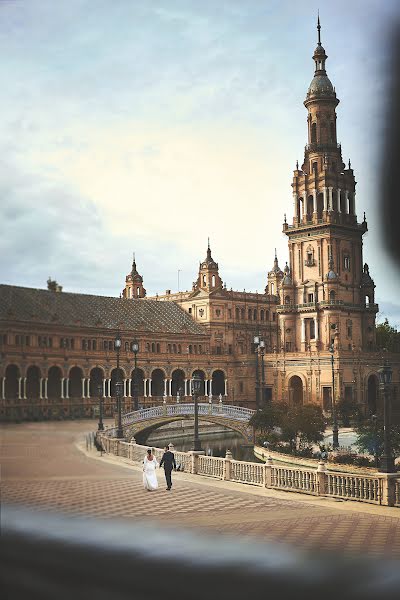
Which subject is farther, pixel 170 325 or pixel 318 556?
pixel 170 325

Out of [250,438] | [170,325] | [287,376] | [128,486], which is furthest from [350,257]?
[128,486]

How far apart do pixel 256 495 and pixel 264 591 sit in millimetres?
13920

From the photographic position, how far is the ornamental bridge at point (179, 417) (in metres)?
38.1

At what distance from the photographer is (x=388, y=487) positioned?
52.8ft

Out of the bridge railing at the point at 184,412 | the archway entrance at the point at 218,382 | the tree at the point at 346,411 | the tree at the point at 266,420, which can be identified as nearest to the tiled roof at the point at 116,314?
the archway entrance at the point at 218,382

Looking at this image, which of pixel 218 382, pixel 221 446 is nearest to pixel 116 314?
pixel 221 446

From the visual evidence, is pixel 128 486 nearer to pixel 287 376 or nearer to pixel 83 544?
pixel 83 544

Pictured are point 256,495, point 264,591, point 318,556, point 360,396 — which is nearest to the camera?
point 264,591

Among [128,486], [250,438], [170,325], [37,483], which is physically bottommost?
[250,438]

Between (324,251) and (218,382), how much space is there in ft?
48.4

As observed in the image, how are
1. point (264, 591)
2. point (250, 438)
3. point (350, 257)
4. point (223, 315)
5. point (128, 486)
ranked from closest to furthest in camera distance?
point (264, 591), point (128, 486), point (250, 438), point (350, 257), point (223, 315)

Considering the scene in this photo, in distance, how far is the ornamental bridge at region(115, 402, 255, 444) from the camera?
3806 cm

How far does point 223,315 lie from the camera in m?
71.8

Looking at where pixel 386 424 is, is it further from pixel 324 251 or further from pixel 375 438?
pixel 324 251
